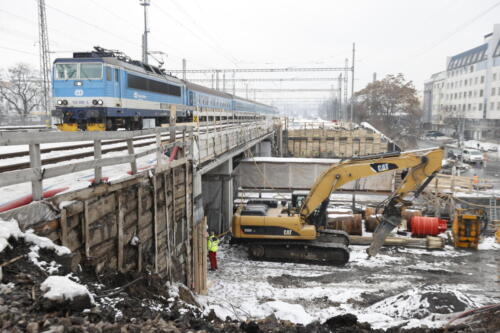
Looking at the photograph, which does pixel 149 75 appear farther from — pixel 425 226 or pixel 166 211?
pixel 425 226

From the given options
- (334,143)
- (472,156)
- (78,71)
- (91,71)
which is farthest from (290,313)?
(472,156)

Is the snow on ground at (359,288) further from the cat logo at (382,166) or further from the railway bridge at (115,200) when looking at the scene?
the cat logo at (382,166)

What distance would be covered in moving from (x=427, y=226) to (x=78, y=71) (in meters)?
16.4

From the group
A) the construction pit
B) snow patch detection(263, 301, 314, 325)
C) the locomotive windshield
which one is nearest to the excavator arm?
the construction pit

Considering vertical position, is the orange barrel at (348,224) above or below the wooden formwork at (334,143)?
below

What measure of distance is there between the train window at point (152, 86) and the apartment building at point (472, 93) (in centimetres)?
4926

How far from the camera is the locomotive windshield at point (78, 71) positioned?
14.9 meters

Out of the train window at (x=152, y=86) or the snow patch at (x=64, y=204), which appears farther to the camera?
the train window at (x=152, y=86)

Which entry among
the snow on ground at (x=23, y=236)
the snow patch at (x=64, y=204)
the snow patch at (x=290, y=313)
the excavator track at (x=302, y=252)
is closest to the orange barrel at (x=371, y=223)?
the excavator track at (x=302, y=252)

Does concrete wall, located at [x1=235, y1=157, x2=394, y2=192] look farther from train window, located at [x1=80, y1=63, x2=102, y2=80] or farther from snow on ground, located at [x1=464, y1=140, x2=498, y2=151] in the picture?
snow on ground, located at [x1=464, y1=140, x2=498, y2=151]

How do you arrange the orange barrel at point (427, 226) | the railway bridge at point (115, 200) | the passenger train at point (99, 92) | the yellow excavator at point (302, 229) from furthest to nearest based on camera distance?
the orange barrel at point (427, 226)
the passenger train at point (99, 92)
the yellow excavator at point (302, 229)
the railway bridge at point (115, 200)

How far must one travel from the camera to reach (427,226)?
17.2 metres

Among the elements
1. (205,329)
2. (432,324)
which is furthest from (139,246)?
(432,324)

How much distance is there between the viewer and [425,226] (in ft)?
56.4
